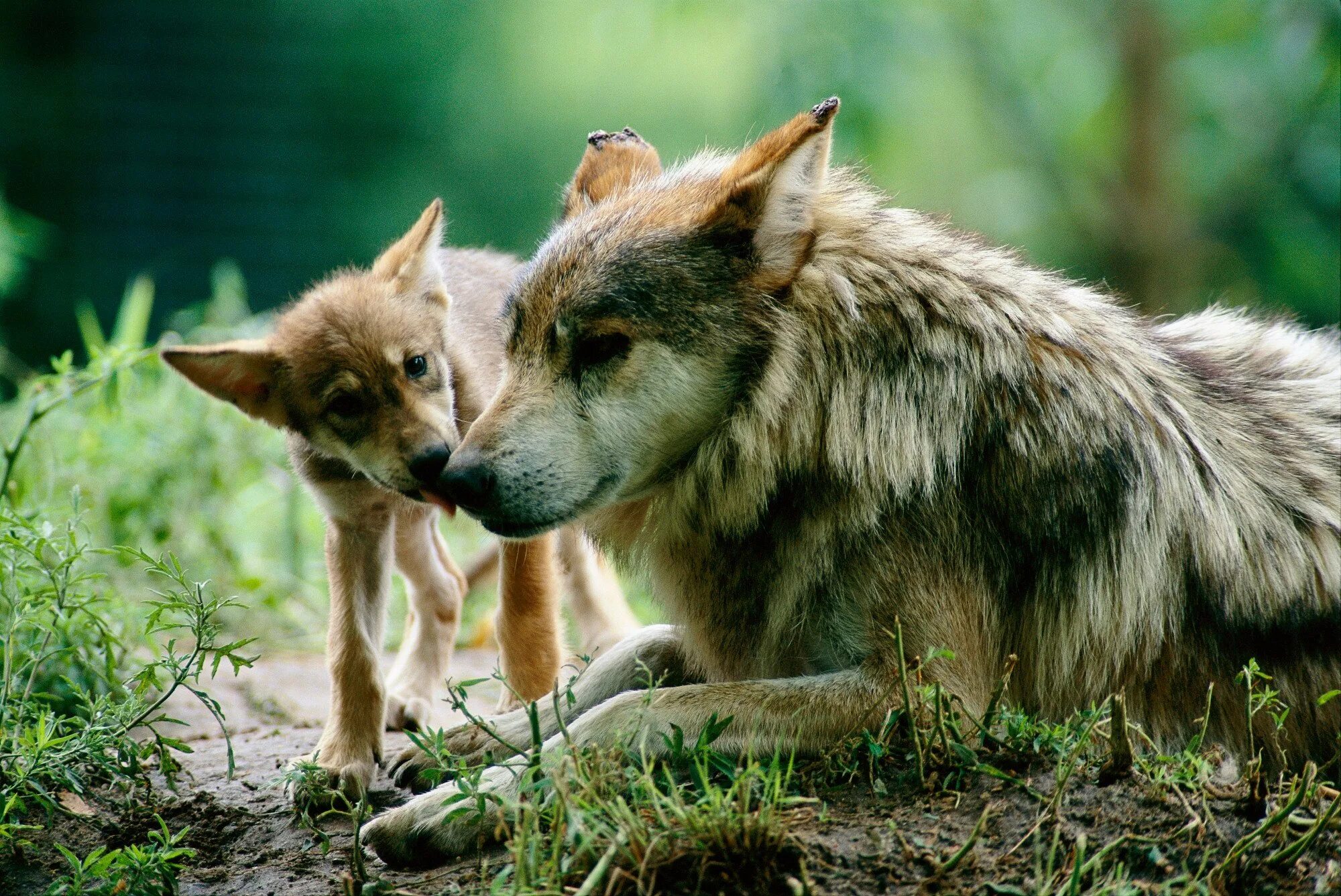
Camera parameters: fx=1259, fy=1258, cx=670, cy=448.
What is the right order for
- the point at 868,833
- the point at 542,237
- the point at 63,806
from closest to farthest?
the point at 868,833
the point at 63,806
the point at 542,237

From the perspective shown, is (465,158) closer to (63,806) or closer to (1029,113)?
(1029,113)

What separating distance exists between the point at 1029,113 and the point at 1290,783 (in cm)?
996

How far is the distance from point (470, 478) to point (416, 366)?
97 cm

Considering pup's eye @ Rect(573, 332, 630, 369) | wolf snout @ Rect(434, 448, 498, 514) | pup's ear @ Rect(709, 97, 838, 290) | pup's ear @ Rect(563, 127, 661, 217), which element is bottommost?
wolf snout @ Rect(434, 448, 498, 514)

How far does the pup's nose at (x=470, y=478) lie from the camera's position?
9.75ft

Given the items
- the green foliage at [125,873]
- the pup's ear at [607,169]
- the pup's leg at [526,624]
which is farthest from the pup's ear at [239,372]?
the green foliage at [125,873]

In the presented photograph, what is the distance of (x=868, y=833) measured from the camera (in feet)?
7.88

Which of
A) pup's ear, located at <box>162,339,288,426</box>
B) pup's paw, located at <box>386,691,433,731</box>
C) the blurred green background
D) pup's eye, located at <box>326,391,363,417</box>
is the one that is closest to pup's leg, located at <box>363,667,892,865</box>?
pup's paw, located at <box>386,691,433,731</box>

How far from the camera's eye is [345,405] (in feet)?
12.4

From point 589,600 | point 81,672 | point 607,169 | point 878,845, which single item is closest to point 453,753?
point 878,845

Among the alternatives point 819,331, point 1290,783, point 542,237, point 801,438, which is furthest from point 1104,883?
point 542,237

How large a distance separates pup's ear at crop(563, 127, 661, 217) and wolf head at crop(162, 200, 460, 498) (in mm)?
680

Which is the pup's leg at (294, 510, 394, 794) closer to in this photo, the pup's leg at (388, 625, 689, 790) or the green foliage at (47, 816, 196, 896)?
the pup's leg at (388, 625, 689, 790)

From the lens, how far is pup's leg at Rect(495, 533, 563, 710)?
3.76 metres
